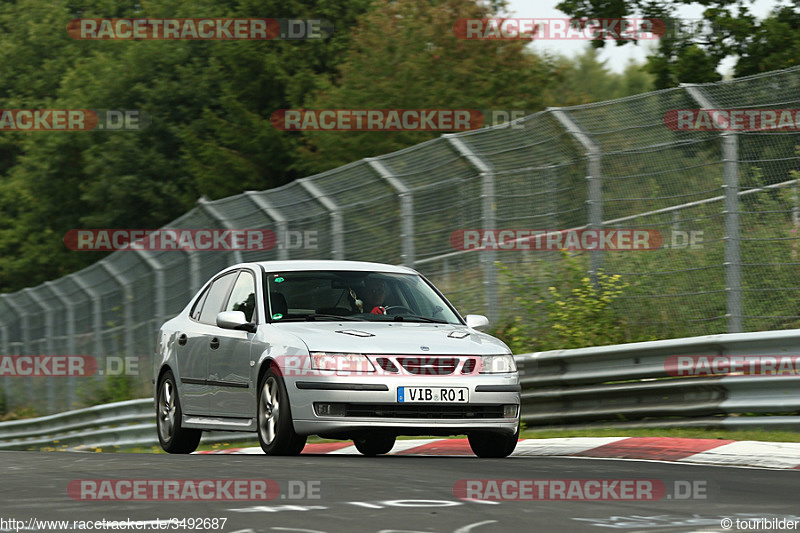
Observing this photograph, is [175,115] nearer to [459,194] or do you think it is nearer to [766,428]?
[459,194]

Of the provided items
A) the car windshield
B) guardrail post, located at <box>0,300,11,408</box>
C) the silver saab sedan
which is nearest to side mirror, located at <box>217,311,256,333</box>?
the silver saab sedan

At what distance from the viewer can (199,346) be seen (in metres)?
11.5

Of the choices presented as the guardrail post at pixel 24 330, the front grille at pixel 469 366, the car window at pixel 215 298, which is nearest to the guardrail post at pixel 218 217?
the car window at pixel 215 298

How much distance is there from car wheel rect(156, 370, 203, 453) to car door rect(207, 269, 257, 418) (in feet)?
2.64

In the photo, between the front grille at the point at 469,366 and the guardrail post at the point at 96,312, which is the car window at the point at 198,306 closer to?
the front grille at the point at 469,366

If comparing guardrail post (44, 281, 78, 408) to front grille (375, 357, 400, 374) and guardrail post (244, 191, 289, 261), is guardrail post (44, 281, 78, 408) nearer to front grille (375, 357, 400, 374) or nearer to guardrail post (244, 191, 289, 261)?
guardrail post (244, 191, 289, 261)

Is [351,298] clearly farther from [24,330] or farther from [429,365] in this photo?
[24,330]

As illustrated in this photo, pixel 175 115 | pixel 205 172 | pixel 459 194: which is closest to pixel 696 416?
pixel 459 194

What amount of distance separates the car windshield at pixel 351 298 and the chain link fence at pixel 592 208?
2.46 m

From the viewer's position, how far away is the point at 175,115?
159 ft

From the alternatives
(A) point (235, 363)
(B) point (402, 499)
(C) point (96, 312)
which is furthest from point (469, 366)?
(C) point (96, 312)

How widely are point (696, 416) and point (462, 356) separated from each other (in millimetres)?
2322

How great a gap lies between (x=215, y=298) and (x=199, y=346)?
58 cm

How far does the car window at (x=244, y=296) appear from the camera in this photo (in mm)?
10977
